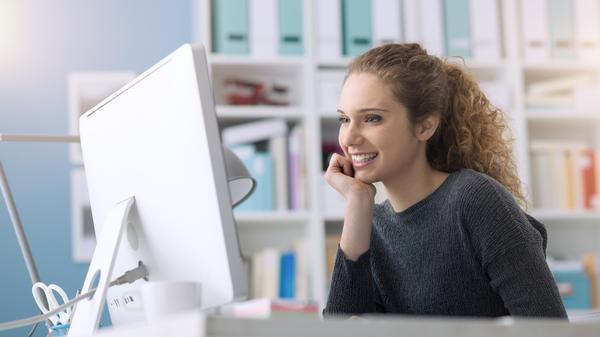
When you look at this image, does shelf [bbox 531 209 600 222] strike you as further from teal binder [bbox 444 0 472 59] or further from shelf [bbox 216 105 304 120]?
shelf [bbox 216 105 304 120]

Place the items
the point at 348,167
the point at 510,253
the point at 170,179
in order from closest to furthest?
the point at 170,179 < the point at 510,253 < the point at 348,167

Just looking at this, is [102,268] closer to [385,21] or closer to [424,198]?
[424,198]

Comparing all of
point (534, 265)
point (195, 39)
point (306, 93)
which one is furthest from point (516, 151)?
point (534, 265)

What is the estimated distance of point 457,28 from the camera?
3156mm

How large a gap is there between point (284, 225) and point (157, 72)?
2.15 meters

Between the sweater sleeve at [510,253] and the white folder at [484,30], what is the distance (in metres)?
1.75

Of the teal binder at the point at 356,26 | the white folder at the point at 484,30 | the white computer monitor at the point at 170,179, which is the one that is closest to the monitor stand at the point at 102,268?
the white computer monitor at the point at 170,179

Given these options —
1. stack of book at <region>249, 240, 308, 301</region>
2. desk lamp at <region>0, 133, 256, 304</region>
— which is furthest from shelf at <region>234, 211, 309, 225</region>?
desk lamp at <region>0, 133, 256, 304</region>

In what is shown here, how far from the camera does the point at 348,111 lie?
65.5 inches

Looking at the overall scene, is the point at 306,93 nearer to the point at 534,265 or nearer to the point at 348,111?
the point at 348,111

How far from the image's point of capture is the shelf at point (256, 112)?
3.03 meters

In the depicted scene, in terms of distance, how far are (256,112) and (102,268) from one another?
1.94 m

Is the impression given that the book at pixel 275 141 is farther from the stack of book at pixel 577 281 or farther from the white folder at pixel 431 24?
the stack of book at pixel 577 281

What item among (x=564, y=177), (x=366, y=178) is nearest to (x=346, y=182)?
(x=366, y=178)
